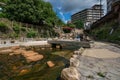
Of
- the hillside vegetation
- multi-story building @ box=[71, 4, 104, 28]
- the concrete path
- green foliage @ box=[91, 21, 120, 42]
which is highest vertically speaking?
multi-story building @ box=[71, 4, 104, 28]

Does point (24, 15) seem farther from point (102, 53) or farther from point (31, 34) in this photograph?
point (102, 53)

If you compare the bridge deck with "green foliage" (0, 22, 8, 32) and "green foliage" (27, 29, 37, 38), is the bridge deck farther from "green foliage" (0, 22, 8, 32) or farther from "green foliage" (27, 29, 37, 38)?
"green foliage" (0, 22, 8, 32)

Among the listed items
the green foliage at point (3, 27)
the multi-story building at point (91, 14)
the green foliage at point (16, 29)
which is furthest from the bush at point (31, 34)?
the multi-story building at point (91, 14)

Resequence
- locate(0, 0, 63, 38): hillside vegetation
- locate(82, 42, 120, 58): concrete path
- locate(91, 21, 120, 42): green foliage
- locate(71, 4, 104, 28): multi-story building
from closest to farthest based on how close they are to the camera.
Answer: locate(82, 42, 120, 58): concrete path
locate(91, 21, 120, 42): green foliage
locate(0, 0, 63, 38): hillside vegetation
locate(71, 4, 104, 28): multi-story building

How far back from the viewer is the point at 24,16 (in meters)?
32.8

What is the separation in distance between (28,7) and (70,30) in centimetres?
4032

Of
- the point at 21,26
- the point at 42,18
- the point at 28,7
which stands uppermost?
the point at 28,7

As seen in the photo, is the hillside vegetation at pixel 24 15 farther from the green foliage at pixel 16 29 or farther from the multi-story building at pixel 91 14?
the multi-story building at pixel 91 14

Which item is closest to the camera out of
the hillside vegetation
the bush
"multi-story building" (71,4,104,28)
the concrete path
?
the concrete path

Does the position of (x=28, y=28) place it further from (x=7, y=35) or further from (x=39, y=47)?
(x=39, y=47)

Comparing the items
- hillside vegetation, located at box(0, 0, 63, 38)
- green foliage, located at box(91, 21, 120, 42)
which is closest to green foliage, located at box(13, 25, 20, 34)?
hillside vegetation, located at box(0, 0, 63, 38)

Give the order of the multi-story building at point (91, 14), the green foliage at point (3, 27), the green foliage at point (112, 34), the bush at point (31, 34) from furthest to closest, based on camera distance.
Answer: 1. the multi-story building at point (91, 14)
2. the bush at point (31, 34)
3. the green foliage at point (3, 27)
4. the green foliage at point (112, 34)

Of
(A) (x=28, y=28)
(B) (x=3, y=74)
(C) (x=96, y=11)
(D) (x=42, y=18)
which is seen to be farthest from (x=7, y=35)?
(C) (x=96, y=11)

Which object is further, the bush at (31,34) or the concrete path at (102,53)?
the bush at (31,34)
